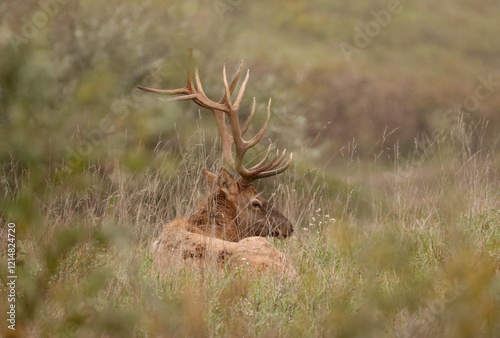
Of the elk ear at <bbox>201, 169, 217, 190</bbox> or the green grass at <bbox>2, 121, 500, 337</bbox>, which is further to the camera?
the elk ear at <bbox>201, 169, 217, 190</bbox>

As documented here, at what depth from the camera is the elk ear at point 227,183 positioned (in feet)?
26.2

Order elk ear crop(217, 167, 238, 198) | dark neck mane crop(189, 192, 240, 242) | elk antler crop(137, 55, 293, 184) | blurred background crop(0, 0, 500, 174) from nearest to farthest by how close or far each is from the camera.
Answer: blurred background crop(0, 0, 500, 174)
dark neck mane crop(189, 192, 240, 242)
elk ear crop(217, 167, 238, 198)
elk antler crop(137, 55, 293, 184)

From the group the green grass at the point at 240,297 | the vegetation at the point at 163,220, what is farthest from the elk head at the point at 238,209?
the green grass at the point at 240,297

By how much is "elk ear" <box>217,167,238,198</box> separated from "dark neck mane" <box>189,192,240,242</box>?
0.06m

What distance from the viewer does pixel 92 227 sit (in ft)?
12.8

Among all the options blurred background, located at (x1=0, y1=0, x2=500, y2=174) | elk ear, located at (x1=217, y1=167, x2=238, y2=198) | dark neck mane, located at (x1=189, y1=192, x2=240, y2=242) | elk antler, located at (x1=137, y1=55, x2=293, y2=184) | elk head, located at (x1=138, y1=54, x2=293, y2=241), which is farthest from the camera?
elk antler, located at (x1=137, y1=55, x2=293, y2=184)

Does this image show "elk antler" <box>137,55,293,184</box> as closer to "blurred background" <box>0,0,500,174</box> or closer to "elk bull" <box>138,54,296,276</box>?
"elk bull" <box>138,54,296,276</box>

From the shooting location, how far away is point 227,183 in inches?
318

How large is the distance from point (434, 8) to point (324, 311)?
39.2 meters

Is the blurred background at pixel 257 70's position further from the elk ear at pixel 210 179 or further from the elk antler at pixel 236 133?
the elk ear at pixel 210 179

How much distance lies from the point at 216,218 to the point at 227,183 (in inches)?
14.5

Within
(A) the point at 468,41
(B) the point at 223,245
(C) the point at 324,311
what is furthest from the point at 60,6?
(A) the point at 468,41

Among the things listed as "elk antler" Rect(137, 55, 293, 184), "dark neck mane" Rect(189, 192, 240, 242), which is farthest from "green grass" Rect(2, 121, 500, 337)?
"elk antler" Rect(137, 55, 293, 184)

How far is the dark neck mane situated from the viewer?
762 cm
